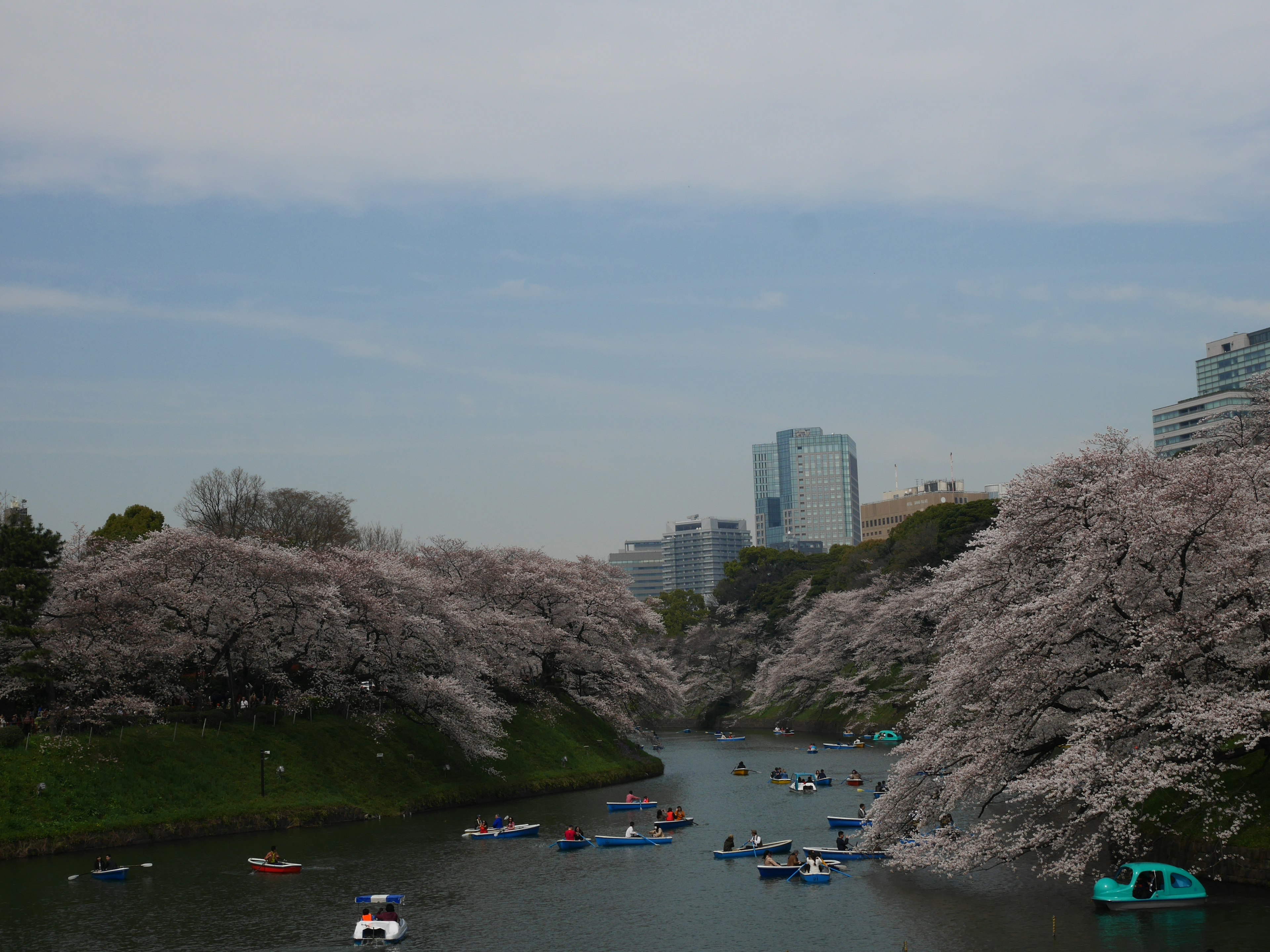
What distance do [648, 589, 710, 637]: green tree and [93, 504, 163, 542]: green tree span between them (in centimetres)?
8064

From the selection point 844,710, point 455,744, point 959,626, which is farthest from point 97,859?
point 844,710

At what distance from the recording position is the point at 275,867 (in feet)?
121

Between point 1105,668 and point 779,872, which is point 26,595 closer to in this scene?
point 779,872

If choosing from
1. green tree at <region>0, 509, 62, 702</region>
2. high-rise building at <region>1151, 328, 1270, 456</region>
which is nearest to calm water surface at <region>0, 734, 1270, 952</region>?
green tree at <region>0, 509, 62, 702</region>

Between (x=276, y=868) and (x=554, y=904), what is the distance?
11.2m

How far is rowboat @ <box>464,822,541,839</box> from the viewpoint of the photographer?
4478 cm

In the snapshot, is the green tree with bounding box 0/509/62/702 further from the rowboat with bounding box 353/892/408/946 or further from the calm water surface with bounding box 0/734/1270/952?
the rowboat with bounding box 353/892/408/946

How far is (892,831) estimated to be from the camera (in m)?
32.7

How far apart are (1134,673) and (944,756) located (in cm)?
575

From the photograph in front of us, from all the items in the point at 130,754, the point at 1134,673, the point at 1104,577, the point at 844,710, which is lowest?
the point at 844,710

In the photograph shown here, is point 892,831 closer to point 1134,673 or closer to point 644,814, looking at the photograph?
point 1134,673

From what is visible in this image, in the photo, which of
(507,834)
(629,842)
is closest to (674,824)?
(629,842)

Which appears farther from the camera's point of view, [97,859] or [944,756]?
[97,859]

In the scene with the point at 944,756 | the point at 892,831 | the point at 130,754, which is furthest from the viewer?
the point at 130,754
